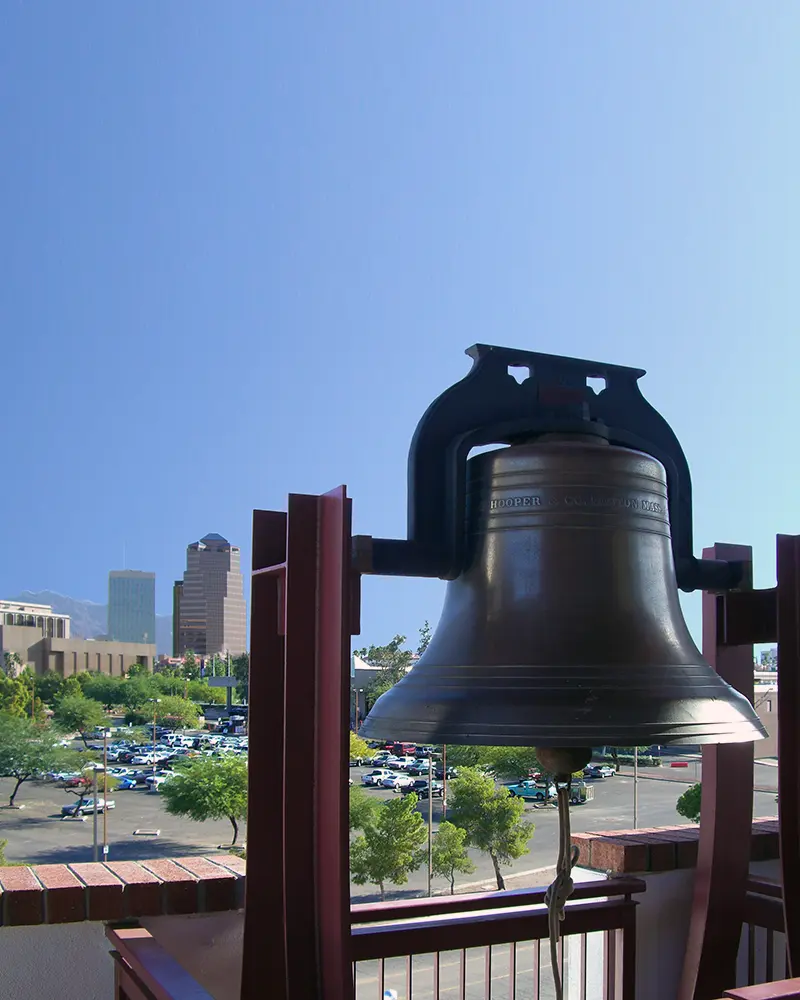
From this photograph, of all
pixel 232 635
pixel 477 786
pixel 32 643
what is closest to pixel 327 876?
pixel 477 786

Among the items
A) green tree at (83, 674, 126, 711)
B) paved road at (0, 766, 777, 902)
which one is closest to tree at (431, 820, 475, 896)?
paved road at (0, 766, 777, 902)

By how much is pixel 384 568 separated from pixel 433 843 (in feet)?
125

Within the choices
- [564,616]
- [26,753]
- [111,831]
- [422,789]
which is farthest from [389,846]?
[564,616]

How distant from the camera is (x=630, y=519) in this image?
2.27m

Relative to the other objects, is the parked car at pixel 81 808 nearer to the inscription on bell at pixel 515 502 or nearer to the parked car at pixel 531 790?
the parked car at pixel 531 790

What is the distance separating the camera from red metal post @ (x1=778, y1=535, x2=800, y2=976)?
265 cm

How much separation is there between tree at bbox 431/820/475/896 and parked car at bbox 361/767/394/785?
54.6 ft

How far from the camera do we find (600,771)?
194ft

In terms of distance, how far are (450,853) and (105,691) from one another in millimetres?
57627

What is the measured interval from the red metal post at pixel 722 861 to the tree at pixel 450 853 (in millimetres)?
35187

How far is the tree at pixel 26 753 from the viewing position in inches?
2281

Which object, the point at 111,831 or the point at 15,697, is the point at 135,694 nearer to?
the point at 15,697

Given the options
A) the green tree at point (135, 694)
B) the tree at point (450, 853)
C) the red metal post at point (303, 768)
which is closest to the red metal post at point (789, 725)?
the red metal post at point (303, 768)

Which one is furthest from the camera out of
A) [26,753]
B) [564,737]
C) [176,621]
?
[176,621]
